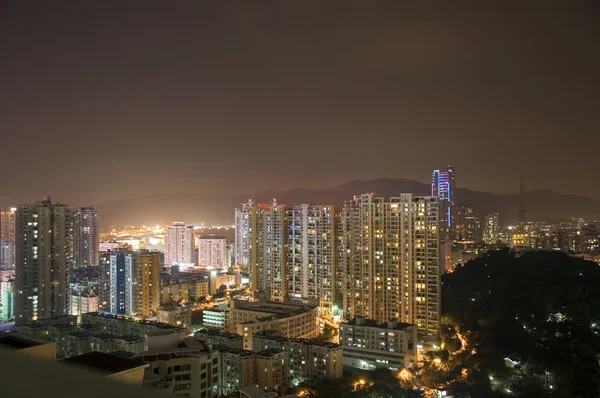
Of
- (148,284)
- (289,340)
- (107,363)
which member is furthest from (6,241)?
(107,363)

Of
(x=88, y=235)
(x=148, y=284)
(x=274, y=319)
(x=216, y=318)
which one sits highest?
(x=88, y=235)

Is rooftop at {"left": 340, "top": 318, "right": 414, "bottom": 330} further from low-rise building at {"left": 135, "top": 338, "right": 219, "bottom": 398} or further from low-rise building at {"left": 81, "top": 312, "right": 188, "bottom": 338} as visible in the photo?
low-rise building at {"left": 135, "top": 338, "right": 219, "bottom": 398}

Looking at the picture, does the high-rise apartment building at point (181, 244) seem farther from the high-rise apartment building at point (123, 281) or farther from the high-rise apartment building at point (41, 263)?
the high-rise apartment building at point (41, 263)

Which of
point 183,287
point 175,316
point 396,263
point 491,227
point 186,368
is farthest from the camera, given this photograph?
point 491,227

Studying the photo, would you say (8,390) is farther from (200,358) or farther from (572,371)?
(572,371)

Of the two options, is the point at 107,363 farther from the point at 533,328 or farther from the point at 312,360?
the point at 533,328

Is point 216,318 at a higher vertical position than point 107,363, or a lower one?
lower

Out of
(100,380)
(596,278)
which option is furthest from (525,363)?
(100,380)
